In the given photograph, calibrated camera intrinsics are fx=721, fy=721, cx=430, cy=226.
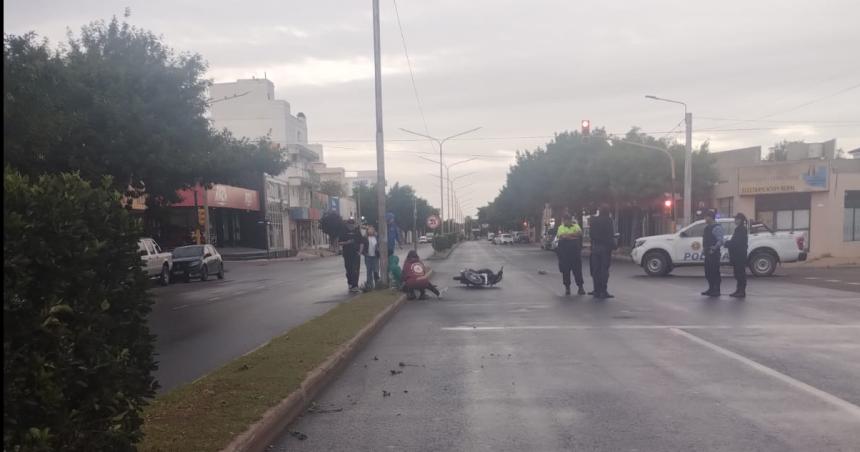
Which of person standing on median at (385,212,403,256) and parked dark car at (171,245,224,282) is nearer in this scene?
person standing on median at (385,212,403,256)

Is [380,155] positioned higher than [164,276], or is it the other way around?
[380,155]

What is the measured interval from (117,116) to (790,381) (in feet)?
63.4

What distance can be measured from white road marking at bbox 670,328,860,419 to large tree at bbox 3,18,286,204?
13.6 meters

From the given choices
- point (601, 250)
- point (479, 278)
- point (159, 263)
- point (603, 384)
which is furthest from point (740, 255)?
point (159, 263)

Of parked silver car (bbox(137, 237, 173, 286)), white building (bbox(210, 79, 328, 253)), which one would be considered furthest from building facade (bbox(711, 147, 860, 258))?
white building (bbox(210, 79, 328, 253))

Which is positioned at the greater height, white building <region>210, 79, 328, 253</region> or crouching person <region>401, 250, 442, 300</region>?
white building <region>210, 79, 328, 253</region>

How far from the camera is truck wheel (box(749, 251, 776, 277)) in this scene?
2166 cm

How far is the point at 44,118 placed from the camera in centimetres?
1612

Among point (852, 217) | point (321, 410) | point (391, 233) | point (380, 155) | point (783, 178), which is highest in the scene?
point (783, 178)

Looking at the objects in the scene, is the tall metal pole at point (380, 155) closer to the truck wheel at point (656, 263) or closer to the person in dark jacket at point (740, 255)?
the person in dark jacket at point (740, 255)

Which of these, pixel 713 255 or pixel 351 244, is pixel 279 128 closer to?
pixel 351 244

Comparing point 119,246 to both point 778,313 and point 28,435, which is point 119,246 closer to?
point 28,435

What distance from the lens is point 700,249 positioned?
870 inches

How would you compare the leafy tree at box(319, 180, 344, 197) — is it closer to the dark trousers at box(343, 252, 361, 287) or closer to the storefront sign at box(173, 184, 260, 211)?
the storefront sign at box(173, 184, 260, 211)
